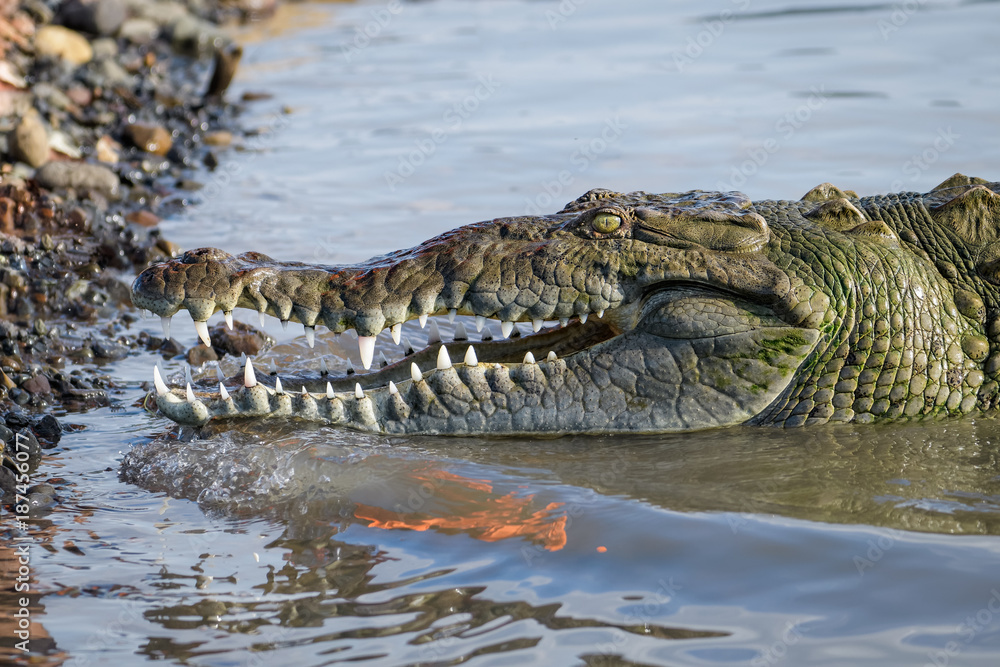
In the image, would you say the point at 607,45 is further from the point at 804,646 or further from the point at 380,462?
the point at 804,646

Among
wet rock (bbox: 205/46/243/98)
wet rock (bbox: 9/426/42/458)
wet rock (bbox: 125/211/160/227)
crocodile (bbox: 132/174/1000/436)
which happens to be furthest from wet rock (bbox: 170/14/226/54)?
crocodile (bbox: 132/174/1000/436)

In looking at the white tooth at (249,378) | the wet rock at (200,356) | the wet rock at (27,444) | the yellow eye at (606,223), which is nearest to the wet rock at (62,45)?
the wet rock at (200,356)

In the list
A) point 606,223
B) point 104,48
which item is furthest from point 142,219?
point 104,48

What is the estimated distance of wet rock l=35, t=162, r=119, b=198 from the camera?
777cm

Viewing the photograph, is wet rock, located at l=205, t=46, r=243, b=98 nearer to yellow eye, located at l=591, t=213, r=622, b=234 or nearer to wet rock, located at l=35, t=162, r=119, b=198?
wet rock, located at l=35, t=162, r=119, b=198

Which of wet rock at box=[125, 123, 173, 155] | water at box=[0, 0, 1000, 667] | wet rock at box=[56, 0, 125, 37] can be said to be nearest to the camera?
water at box=[0, 0, 1000, 667]

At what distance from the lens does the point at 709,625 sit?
323 centimetres

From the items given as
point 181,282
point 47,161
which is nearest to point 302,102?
point 47,161

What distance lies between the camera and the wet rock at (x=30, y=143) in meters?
8.09

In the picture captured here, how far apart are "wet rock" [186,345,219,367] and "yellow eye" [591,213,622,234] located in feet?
7.61

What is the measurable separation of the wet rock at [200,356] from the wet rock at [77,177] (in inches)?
117

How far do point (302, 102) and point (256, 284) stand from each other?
8.66 metres

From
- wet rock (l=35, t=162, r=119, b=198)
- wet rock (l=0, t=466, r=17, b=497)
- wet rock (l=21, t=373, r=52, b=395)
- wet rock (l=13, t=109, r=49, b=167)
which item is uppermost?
wet rock (l=13, t=109, r=49, b=167)

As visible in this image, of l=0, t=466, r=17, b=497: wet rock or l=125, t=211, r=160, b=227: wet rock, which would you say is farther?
l=125, t=211, r=160, b=227: wet rock
